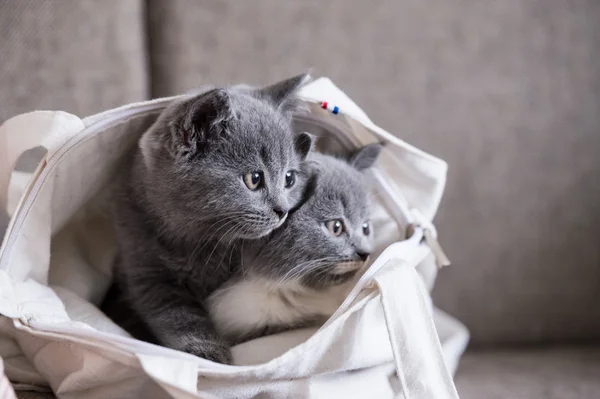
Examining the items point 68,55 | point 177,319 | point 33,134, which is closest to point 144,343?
point 177,319

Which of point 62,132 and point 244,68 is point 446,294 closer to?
point 244,68

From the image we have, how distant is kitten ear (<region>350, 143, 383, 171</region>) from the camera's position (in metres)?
1.14

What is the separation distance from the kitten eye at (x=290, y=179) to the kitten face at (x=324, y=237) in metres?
0.05

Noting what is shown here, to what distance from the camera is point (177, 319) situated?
1.00 metres

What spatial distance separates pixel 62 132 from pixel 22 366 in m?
0.41

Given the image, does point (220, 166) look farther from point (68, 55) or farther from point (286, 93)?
point (68, 55)

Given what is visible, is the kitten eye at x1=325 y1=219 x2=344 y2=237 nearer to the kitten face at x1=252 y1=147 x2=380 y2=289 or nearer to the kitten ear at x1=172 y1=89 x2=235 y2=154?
the kitten face at x1=252 y1=147 x2=380 y2=289

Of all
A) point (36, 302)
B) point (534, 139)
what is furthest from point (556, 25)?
point (36, 302)

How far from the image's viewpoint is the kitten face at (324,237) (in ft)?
3.42

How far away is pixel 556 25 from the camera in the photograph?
4.35 feet

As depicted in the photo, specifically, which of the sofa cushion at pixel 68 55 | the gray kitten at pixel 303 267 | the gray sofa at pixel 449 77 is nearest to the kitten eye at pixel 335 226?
the gray kitten at pixel 303 267

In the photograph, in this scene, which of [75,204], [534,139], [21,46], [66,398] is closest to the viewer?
[66,398]

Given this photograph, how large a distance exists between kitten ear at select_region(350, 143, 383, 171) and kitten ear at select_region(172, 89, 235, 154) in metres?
0.31

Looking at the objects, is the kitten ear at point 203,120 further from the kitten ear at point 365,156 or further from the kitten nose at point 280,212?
the kitten ear at point 365,156
